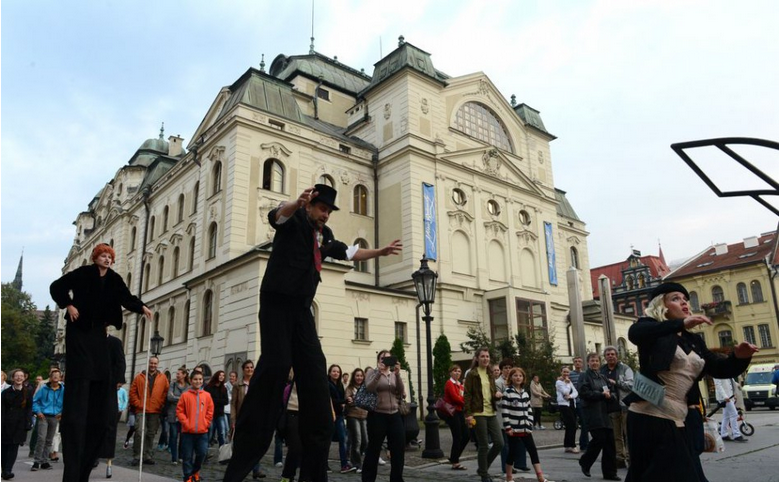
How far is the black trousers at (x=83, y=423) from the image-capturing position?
178 inches

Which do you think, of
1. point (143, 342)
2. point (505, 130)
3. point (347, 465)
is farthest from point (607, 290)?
point (143, 342)

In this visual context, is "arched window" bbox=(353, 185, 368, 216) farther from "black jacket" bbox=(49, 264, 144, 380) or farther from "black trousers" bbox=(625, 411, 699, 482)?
"black trousers" bbox=(625, 411, 699, 482)

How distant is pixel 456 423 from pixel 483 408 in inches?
100

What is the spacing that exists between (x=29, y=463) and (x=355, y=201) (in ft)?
71.9

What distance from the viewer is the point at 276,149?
28.8 meters

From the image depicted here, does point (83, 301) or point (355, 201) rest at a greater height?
point (355, 201)

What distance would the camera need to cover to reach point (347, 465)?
1080 cm

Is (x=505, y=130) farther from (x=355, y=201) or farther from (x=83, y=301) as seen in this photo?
(x=83, y=301)

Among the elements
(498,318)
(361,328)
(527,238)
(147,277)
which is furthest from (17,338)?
(527,238)

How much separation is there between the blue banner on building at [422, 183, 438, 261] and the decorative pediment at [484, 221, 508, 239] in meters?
4.21

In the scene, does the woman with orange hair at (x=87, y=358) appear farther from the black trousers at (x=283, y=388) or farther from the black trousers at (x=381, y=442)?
the black trousers at (x=381, y=442)

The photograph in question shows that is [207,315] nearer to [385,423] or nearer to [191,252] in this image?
[191,252]

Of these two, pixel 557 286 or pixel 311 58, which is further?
pixel 311 58

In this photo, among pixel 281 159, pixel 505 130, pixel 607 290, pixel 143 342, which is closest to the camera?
pixel 607 290
